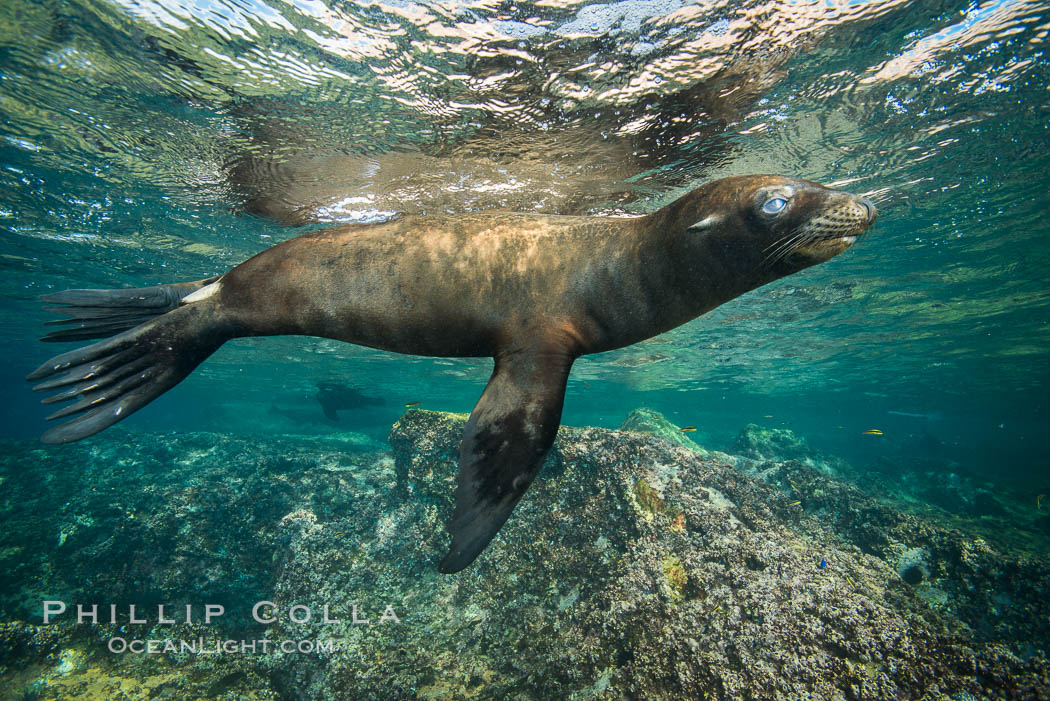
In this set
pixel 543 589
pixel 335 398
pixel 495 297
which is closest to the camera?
pixel 495 297

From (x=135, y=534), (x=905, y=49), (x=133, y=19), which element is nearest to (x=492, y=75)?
(x=133, y=19)

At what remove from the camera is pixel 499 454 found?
2.06m

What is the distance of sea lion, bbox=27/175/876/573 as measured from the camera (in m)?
2.13

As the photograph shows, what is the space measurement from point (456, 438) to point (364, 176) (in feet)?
14.3

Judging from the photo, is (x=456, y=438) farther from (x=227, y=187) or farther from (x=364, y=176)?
(x=227, y=187)

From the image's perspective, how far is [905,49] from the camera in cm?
455

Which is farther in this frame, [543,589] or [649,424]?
[649,424]

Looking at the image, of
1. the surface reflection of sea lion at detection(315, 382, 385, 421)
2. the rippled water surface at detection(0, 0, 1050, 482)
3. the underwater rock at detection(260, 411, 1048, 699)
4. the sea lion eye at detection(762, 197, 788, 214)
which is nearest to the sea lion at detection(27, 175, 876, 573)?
the sea lion eye at detection(762, 197, 788, 214)

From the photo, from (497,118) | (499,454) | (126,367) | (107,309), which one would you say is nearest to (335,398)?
(497,118)

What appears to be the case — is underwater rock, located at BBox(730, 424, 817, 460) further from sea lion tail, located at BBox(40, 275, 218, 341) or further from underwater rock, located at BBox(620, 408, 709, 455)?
sea lion tail, located at BBox(40, 275, 218, 341)

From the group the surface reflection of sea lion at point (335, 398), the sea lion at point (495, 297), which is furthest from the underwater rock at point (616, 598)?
the surface reflection of sea lion at point (335, 398)

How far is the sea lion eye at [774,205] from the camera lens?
2.20 metres

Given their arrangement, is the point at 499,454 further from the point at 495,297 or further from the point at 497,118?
the point at 497,118

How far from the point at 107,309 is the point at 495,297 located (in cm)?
275
